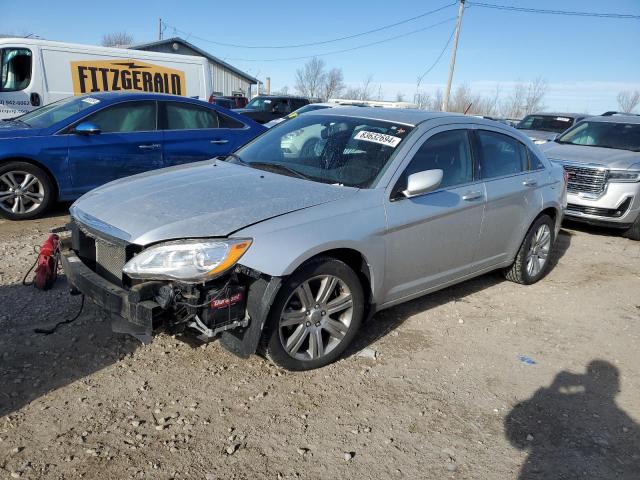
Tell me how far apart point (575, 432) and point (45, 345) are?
330cm

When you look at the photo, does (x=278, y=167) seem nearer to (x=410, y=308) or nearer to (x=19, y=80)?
(x=410, y=308)

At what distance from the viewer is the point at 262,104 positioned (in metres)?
19.1

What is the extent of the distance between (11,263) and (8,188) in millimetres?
1720

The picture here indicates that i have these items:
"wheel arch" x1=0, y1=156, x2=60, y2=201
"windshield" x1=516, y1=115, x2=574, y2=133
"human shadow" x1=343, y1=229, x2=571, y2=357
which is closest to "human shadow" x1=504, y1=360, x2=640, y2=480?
"human shadow" x1=343, y1=229, x2=571, y2=357

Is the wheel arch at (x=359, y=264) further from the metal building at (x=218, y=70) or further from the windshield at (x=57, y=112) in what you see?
the metal building at (x=218, y=70)

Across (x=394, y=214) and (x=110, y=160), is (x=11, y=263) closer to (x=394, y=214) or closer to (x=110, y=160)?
(x=110, y=160)

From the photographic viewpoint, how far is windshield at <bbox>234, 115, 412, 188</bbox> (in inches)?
140

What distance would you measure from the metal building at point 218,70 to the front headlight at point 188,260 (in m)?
25.8

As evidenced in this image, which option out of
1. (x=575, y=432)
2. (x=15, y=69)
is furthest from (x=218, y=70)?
(x=575, y=432)

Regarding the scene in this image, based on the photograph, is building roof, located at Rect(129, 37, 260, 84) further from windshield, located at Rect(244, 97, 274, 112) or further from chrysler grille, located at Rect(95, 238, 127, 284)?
chrysler grille, located at Rect(95, 238, 127, 284)

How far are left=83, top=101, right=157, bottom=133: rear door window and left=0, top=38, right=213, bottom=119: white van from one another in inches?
153

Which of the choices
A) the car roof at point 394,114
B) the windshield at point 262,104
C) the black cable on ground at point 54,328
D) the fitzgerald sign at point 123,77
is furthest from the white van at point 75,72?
the car roof at point 394,114

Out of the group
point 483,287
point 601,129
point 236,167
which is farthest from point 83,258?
point 601,129

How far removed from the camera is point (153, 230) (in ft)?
9.12
